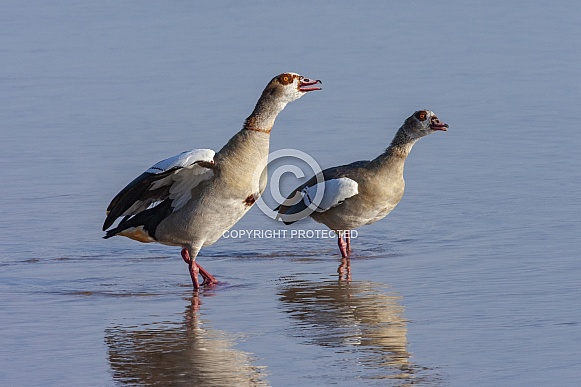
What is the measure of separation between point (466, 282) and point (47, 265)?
3.86 m

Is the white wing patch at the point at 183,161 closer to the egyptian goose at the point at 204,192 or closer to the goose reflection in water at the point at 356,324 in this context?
the egyptian goose at the point at 204,192

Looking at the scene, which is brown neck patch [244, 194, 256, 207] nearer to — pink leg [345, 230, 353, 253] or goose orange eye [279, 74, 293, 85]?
goose orange eye [279, 74, 293, 85]

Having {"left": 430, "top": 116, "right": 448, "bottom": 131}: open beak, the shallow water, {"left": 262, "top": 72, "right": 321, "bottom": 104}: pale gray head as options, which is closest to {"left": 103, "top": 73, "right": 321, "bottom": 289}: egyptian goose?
{"left": 262, "top": 72, "right": 321, "bottom": 104}: pale gray head

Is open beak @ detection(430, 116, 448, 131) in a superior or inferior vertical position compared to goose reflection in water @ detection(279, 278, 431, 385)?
superior

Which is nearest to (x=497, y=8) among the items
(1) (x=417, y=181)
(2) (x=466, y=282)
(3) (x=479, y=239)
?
(1) (x=417, y=181)

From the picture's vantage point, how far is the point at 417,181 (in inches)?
556

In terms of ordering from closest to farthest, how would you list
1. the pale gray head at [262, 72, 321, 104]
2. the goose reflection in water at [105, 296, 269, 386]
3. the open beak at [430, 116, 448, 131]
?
the goose reflection in water at [105, 296, 269, 386] → the pale gray head at [262, 72, 321, 104] → the open beak at [430, 116, 448, 131]

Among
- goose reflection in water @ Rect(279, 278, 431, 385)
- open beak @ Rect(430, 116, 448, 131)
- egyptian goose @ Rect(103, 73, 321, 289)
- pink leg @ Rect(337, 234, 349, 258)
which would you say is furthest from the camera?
open beak @ Rect(430, 116, 448, 131)

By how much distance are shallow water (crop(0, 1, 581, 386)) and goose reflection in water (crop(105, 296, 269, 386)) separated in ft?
0.08

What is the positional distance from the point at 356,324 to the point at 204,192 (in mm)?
2116

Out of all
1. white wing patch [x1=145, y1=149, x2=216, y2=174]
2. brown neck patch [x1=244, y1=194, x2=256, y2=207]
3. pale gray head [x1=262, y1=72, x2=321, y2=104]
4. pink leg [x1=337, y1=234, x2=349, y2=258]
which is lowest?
pink leg [x1=337, y1=234, x2=349, y2=258]

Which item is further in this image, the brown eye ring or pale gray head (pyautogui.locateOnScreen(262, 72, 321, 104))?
the brown eye ring

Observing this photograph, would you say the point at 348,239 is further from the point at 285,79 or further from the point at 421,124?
the point at 285,79

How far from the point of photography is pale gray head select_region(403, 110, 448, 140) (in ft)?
41.1
